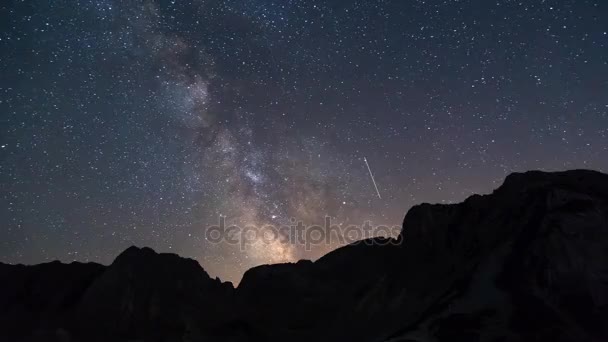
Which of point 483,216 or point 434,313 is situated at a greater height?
point 483,216

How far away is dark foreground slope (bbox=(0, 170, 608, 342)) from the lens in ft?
142

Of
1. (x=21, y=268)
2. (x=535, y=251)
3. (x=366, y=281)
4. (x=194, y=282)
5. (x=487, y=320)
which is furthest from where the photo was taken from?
(x=366, y=281)

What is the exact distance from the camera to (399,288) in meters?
62.2

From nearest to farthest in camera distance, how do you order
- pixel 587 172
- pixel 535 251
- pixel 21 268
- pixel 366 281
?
pixel 535 251 < pixel 587 172 < pixel 21 268 < pixel 366 281

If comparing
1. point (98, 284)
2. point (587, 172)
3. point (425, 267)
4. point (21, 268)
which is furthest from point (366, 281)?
point (21, 268)

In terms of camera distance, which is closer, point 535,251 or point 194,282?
point 535,251

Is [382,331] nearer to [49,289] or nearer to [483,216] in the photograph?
[483,216]

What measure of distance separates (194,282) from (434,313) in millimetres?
32438

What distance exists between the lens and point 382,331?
179 ft

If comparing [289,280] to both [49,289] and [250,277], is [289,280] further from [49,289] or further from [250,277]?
[49,289]

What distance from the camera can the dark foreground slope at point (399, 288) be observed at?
43.4m

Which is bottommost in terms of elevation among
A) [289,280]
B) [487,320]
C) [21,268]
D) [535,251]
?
[487,320]

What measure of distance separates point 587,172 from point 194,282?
174 feet

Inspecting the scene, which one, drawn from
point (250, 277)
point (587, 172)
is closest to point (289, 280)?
point (250, 277)
